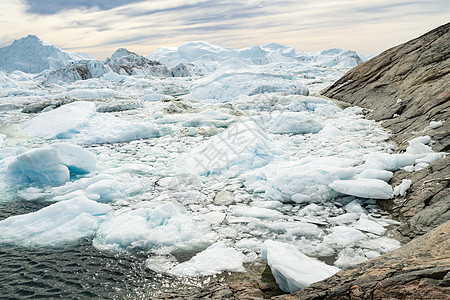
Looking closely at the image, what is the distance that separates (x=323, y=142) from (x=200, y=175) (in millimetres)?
3043

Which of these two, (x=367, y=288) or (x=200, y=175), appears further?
(x=200, y=175)

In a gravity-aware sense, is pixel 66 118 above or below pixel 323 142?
above

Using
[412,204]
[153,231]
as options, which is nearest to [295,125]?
[412,204]

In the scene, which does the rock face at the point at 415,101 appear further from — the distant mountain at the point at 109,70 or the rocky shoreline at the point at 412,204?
the distant mountain at the point at 109,70

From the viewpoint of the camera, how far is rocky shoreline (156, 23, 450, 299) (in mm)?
1670

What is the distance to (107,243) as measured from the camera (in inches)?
137

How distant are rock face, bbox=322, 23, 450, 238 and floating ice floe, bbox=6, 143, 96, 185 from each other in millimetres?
5345

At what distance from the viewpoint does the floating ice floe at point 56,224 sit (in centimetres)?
361

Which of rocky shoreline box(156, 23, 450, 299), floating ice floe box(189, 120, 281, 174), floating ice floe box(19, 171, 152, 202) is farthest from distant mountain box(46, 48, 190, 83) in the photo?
rocky shoreline box(156, 23, 450, 299)

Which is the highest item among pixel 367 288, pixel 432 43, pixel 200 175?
pixel 432 43

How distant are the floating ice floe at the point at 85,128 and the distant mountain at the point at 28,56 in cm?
4825

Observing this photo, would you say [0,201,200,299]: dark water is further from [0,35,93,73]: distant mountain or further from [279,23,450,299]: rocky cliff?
[0,35,93,73]: distant mountain

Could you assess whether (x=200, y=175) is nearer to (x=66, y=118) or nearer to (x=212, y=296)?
(x=212, y=296)

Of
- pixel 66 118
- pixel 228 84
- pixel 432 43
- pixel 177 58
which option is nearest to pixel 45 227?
pixel 66 118
